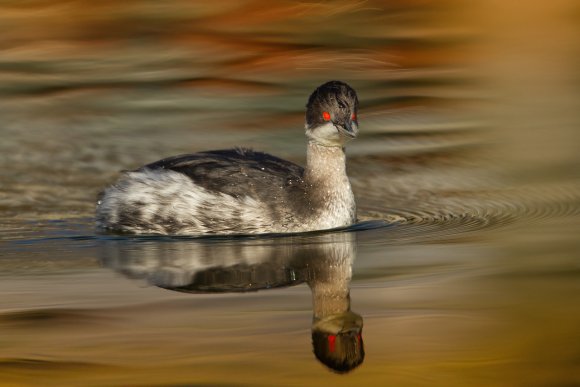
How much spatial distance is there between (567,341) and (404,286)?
1.53 m

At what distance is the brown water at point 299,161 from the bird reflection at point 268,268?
30 mm

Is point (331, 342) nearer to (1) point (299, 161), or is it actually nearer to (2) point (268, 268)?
(2) point (268, 268)

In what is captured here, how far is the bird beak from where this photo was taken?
33.6 feet

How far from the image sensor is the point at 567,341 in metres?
6.89

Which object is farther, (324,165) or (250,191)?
(324,165)

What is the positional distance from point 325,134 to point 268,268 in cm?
196

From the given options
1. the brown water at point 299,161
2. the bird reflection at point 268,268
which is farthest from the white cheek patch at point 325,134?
the bird reflection at point 268,268

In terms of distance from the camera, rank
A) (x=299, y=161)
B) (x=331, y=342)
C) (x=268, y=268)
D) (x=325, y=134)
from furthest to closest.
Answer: (x=299, y=161) < (x=325, y=134) < (x=268, y=268) < (x=331, y=342)

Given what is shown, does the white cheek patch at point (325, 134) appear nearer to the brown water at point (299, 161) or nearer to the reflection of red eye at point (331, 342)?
the brown water at point (299, 161)

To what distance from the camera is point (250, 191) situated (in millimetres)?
10289

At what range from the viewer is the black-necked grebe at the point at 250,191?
10.2m

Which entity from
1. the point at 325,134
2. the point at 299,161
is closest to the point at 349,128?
the point at 325,134

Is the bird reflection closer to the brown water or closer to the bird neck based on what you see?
the brown water

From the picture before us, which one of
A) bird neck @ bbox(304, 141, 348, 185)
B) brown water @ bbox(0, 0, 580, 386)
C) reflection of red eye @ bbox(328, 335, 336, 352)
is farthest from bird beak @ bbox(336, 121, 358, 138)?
reflection of red eye @ bbox(328, 335, 336, 352)
